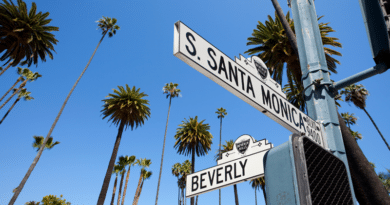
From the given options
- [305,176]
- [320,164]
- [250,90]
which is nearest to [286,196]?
[305,176]

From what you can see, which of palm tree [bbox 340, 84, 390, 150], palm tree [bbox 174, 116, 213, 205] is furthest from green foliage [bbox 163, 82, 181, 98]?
palm tree [bbox 340, 84, 390, 150]

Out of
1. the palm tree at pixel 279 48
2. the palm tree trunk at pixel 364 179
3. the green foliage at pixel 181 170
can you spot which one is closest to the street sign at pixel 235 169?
the palm tree trunk at pixel 364 179

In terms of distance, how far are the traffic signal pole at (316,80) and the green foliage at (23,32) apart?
2523cm

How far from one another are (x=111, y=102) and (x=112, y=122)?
2339 millimetres

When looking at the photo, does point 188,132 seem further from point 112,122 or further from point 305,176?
point 305,176

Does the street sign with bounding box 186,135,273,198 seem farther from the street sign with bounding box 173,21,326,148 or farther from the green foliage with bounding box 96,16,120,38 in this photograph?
the green foliage with bounding box 96,16,120,38

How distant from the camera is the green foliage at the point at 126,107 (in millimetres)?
28219

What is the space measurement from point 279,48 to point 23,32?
2305cm

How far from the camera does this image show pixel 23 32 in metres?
22.4

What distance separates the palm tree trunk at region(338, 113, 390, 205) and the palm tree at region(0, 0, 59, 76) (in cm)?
2567

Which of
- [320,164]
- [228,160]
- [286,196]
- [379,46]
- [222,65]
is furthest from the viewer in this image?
[228,160]

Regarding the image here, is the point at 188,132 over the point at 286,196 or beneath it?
over

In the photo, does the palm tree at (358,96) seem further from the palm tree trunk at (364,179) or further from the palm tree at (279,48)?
the palm tree trunk at (364,179)

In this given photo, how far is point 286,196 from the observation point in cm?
86
